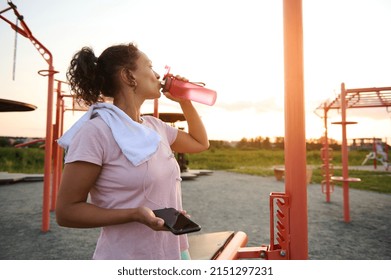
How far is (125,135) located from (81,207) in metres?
0.24

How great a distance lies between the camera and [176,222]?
77 centimetres

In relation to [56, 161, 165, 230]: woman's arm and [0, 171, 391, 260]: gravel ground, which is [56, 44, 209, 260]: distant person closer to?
[56, 161, 165, 230]: woman's arm

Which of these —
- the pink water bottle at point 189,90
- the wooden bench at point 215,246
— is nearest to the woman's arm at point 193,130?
the pink water bottle at point 189,90

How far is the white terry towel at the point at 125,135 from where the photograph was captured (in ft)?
2.72

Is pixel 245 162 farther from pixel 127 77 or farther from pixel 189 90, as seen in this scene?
pixel 127 77

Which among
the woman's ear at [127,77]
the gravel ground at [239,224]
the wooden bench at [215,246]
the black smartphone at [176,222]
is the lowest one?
the gravel ground at [239,224]

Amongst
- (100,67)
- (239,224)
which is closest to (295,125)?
(100,67)

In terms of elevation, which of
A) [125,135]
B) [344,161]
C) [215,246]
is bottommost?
[215,246]

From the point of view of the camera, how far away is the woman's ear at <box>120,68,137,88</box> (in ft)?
3.39

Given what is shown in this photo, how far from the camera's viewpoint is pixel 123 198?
85 centimetres

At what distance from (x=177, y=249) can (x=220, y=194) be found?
5.07 metres

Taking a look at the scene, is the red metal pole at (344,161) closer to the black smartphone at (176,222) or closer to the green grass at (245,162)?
the green grass at (245,162)

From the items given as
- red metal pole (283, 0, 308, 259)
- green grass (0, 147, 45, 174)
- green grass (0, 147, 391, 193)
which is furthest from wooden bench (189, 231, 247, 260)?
green grass (0, 147, 45, 174)
